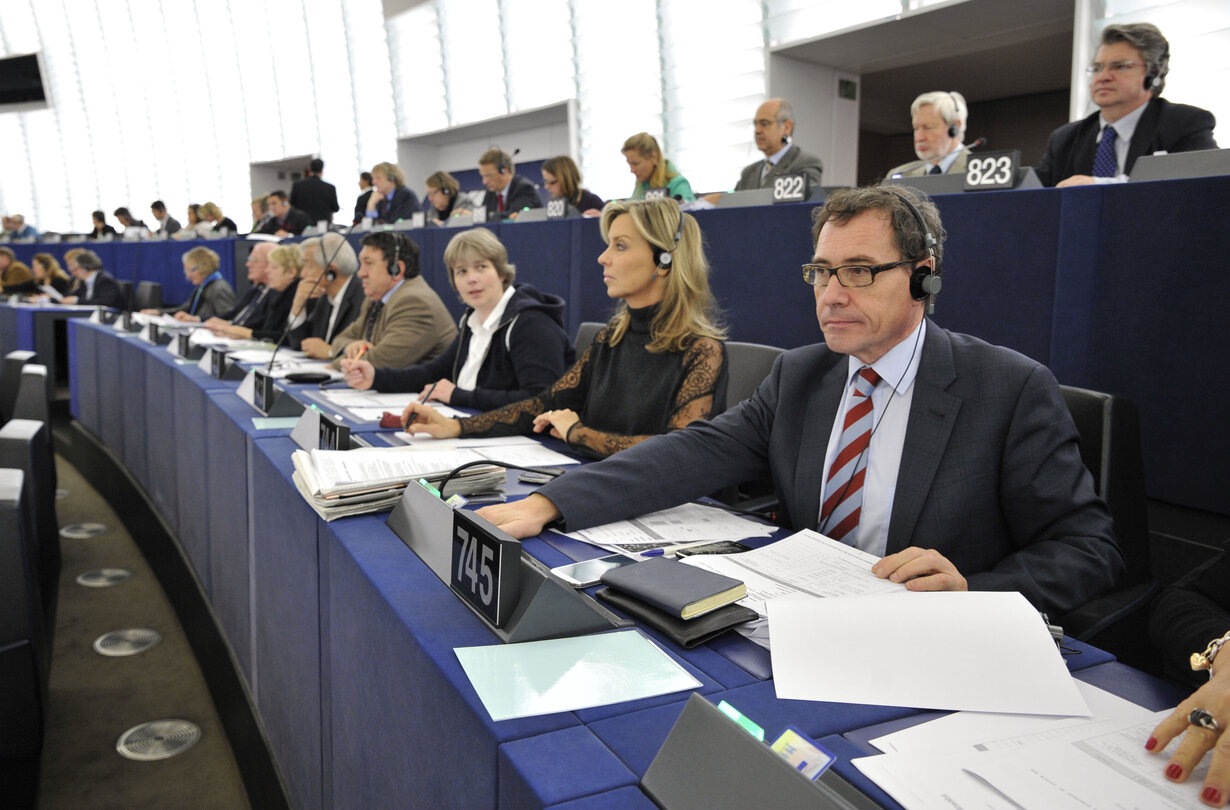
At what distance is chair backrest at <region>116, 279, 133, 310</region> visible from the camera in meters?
8.18

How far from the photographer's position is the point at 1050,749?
0.68 meters

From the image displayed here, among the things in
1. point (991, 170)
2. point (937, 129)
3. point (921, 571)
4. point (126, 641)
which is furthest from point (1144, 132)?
point (126, 641)

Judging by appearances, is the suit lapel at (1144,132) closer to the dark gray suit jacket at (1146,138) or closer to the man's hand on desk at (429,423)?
the dark gray suit jacket at (1146,138)

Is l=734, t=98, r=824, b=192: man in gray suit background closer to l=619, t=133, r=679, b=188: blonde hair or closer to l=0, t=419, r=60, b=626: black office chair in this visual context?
l=619, t=133, r=679, b=188: blonde hair

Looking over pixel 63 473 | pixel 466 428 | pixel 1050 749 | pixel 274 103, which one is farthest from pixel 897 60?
pixel 274 103

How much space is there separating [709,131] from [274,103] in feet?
32.0

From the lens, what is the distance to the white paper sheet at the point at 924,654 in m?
0.76

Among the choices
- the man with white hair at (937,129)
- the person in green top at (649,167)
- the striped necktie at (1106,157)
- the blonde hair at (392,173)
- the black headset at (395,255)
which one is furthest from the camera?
the blonde hair at (392,173)

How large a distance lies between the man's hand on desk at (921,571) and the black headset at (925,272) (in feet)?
1.51

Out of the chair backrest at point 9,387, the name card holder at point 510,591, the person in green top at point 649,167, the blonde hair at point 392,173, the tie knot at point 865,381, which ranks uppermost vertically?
the blonde hair at point 392,173

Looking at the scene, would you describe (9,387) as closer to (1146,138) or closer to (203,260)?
(203,260)

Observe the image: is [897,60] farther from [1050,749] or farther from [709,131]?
[1050,749]

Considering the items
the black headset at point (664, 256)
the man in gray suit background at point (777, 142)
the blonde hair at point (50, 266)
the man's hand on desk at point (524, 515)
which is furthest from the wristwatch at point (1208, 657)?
the blonde hair at point (50, 266)

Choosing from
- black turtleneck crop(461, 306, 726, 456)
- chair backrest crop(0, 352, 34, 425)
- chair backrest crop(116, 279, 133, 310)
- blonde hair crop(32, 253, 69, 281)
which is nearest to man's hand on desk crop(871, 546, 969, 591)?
black turtleneck crop(461, 306, 726, 456)
